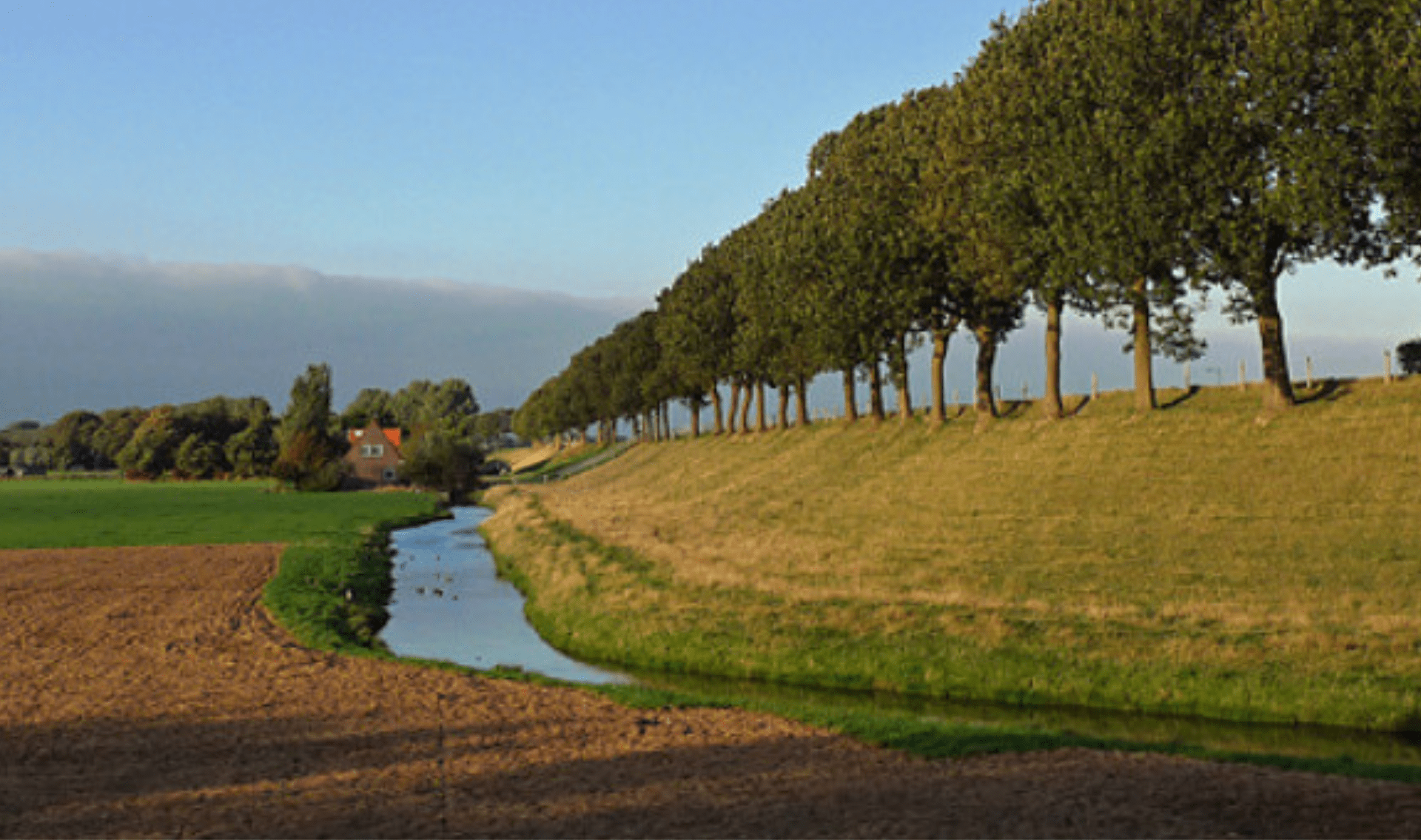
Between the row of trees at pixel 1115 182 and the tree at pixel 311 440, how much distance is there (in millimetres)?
73987

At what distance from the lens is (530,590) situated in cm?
4784

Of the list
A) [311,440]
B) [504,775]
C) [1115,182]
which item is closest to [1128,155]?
[1115,182]

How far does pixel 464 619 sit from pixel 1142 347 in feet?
118

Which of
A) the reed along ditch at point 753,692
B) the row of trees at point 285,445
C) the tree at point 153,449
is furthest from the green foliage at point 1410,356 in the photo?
the tree at point 153,449

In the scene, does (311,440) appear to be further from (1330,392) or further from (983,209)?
(1330,392)

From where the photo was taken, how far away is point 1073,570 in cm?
3731

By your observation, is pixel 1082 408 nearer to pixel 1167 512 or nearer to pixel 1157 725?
pixel 1167 512

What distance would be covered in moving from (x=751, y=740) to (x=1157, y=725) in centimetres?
994

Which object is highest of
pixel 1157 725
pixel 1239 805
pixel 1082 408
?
pixel 1082 408

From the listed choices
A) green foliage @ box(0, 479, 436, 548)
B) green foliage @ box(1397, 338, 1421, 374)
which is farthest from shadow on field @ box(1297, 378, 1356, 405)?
green foliage @ box(0, 479, 436, 548)

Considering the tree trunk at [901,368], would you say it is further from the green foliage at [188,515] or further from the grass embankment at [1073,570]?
the green foliage at [188,515]

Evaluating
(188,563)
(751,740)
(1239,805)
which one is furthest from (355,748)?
(188,563)

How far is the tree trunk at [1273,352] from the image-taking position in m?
49.3

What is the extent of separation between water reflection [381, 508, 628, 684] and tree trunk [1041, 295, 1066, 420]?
31.5m
